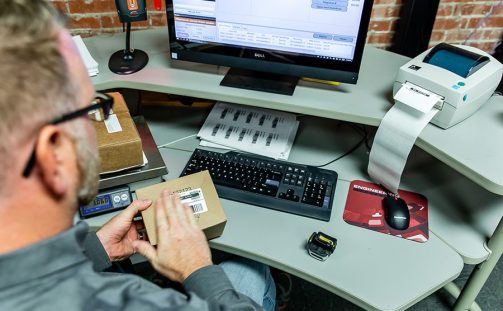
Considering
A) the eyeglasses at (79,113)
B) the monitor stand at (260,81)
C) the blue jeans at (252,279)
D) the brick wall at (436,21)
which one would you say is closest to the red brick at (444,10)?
the brick wall at (436,21)

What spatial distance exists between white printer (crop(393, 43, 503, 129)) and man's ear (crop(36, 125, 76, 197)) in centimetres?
85

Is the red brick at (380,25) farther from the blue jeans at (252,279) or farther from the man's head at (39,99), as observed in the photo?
the man's head at (39,99)

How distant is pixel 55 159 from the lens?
673 mm

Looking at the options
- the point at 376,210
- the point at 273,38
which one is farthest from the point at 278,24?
the point at 376,210

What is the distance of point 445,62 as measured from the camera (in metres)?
1.14

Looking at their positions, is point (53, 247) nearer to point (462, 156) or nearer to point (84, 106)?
point (84, 106)

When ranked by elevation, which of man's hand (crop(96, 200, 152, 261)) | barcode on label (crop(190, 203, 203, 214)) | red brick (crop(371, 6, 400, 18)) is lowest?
man's hand (crop(96, 200, 152, 261))

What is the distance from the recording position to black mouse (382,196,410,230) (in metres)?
1.17

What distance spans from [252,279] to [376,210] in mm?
396

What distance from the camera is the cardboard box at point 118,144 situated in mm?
1164

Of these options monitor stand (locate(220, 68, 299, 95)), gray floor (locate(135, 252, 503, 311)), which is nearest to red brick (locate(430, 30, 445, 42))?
gray floor (locate(135, 252, 503, 311))

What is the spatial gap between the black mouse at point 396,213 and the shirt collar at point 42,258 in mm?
797

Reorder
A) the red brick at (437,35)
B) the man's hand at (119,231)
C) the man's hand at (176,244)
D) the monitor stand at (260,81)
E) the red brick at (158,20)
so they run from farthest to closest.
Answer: the red brick at (437,35)
the red brick at (158,20)
the monitor stand at (260,81)
the man's hand at (119,231)
the man's hand at (176,244)

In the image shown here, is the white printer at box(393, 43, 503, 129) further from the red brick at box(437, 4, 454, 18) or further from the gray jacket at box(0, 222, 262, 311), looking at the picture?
the red brick at box(437, 4, 454, 18)
